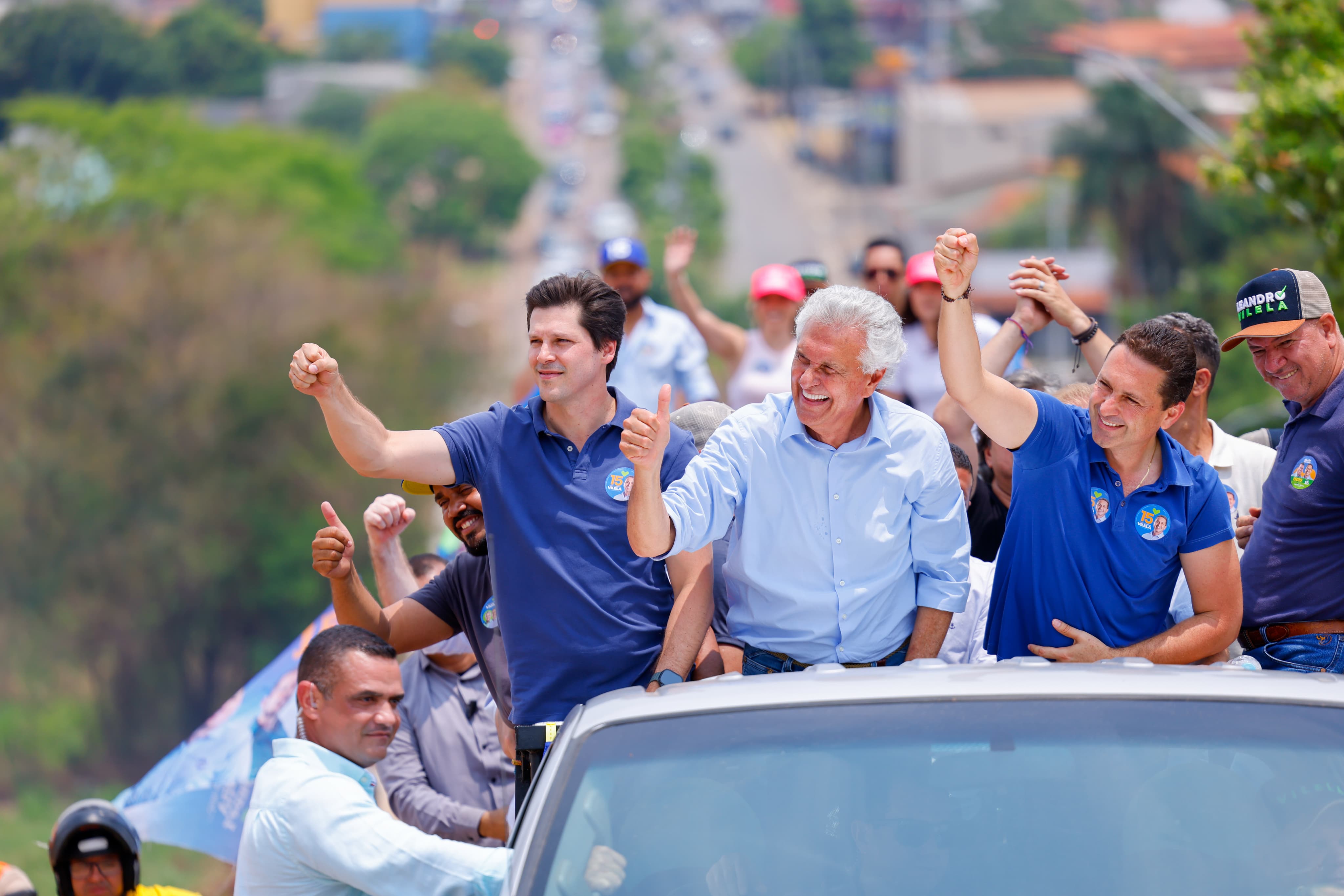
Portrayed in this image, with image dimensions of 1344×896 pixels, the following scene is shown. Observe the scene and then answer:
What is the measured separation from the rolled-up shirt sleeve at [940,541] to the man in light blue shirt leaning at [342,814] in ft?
4.19

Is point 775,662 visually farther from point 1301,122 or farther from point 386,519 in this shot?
point 1301,122

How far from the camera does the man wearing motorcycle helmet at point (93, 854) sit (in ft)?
16.1

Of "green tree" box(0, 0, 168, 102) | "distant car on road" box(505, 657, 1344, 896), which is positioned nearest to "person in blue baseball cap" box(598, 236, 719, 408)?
"distant car on road" box(505, 657, 1344, 896)

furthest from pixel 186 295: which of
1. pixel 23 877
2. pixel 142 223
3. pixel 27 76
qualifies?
pixel 23 877

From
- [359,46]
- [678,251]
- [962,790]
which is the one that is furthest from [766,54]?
[962,790]

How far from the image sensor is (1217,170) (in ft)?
36.8

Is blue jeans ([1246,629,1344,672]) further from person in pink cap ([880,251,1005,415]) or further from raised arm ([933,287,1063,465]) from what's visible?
person in pink cap ([880,251,1005,415])

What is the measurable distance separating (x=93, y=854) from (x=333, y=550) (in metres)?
1.81

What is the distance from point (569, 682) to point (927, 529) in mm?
1004

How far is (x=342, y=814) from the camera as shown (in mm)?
3393

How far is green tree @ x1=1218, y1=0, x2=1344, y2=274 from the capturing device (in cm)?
1024

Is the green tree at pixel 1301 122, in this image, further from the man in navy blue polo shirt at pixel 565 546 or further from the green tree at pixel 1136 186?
the green tree at pixel 1136 186

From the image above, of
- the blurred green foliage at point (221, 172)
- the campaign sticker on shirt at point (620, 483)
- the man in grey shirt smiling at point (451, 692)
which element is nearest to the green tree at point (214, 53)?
the blurred green foliage at point (221, 172)

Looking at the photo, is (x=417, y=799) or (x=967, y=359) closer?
(x=967, y=359)
